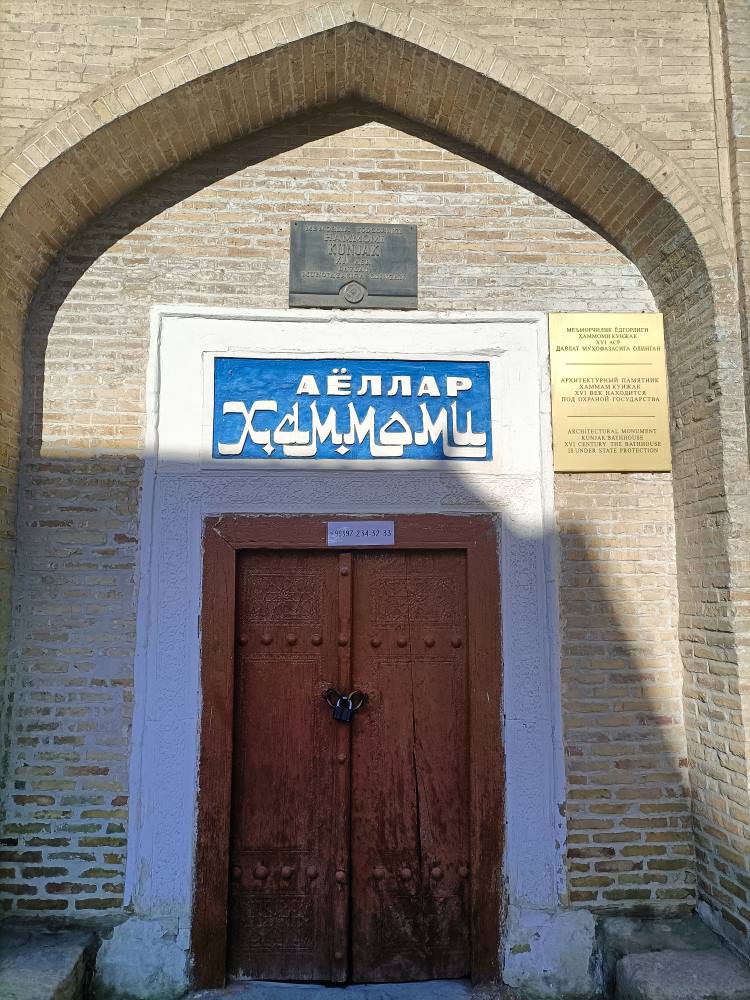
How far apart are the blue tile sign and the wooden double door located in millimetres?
542

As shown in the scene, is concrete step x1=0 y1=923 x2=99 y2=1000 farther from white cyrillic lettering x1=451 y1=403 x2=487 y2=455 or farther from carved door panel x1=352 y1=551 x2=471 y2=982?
white cyrillic lettering x1=451 y1=403 x2=487 y2=455

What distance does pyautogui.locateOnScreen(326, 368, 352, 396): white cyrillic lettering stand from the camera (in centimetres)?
372

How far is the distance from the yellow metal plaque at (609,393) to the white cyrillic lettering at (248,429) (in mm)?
1491

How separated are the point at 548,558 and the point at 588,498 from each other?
1.24ft

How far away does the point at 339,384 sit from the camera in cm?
372

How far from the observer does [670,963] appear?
3.07 metres

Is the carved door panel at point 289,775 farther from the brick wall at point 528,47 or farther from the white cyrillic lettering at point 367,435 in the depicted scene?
the brick wall at point 528,47

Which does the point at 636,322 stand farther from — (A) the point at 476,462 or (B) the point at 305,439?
(B) the point at 305,439

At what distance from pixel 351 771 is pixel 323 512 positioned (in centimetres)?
131

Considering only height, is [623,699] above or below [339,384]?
below

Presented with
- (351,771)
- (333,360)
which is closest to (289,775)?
(351,771)

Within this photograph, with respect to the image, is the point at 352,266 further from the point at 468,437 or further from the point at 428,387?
the point at 468,437

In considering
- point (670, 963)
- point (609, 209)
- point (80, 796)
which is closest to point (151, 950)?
point (80, 796)

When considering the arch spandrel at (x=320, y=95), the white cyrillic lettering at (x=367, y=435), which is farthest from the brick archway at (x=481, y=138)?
the white cyrillic lettering at (x=367, y=435)
